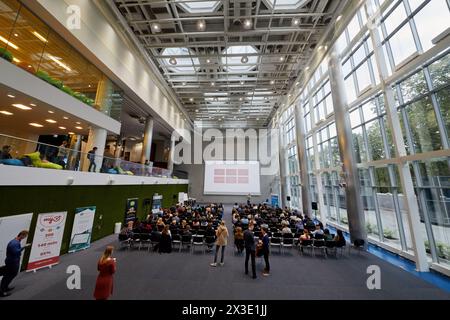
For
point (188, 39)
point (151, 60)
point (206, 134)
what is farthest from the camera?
point (206, 134)

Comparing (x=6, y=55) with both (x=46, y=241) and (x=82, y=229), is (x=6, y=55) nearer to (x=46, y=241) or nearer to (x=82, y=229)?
(x=46, y=241)

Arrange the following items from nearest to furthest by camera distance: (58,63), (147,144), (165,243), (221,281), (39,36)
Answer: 1. (221,281)
2. (39,36)
3. (165,243)
4. (58,63)
5. (147,144)

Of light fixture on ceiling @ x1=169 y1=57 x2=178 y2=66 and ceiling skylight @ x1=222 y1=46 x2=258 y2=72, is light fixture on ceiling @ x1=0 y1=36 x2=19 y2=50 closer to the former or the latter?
light fixture on ceiling @ x1=169 y1=57 x2=178 y2=66

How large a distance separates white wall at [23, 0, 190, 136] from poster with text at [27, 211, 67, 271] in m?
6.95

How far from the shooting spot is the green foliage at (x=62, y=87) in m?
6.27

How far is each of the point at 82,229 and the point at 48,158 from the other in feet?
9.97

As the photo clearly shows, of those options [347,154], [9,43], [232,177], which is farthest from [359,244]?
[232,177]

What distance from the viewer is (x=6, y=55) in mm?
5129
